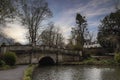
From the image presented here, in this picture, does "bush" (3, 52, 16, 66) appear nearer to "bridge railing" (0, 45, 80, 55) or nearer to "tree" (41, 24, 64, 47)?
"bridge railing" (0, 45, 80, 55)

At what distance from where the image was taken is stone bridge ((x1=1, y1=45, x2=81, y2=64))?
4016cm

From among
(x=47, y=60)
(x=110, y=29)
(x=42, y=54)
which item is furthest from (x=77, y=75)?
(x=110, y=29)

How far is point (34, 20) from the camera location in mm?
47750

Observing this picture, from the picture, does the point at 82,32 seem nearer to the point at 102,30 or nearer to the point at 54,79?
the point at 102,30

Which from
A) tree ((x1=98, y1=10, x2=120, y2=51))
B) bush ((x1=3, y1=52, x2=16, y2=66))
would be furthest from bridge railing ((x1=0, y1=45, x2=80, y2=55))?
tree ((x1=98, y1=10, x2=120, y2=51))

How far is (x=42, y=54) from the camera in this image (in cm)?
4284

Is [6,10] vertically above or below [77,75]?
above

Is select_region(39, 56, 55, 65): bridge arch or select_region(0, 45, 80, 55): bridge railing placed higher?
select_region(0, 45, 80, 55): bridge railing

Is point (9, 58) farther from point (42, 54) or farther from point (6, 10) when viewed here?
point (42, 54)

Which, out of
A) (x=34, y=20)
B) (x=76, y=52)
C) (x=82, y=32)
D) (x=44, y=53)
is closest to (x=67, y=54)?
(x=76, y=52)

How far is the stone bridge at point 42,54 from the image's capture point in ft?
132

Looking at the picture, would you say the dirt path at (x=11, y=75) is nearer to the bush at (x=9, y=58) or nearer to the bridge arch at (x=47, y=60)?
the bush at (x=9, y=58)

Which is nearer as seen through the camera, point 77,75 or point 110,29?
point 77,75

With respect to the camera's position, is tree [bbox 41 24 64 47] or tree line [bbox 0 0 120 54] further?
tree [bbox 41 24 64 47]
